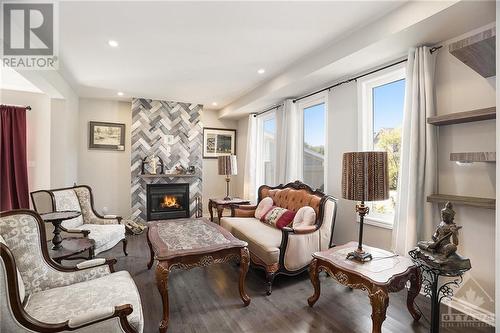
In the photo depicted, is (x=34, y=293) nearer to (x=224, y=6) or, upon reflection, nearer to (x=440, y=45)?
(x=224, y=6)

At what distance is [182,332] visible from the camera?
2.02 metres

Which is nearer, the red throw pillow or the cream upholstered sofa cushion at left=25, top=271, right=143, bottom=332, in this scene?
the cream upholstered sofa cushion at left=25, top=271, right=143, bottom=332

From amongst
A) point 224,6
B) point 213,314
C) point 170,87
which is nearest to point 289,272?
point 213,314

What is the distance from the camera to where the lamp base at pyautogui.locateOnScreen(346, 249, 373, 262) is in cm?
215

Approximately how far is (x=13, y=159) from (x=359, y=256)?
534cm

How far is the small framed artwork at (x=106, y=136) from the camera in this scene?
5465mm

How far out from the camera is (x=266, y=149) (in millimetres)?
5766

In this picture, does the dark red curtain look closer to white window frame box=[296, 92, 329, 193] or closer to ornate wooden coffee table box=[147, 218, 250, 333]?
ornate wooden coffee table box=[147, 218, 250, 333]

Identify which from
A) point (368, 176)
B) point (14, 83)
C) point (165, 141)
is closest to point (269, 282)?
point (368, 176)

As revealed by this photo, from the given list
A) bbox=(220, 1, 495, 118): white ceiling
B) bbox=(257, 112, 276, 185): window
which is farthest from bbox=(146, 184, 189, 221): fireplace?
bbox=(220, 1, 495, 118): white ceiling

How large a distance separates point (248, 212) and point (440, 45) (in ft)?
10.7

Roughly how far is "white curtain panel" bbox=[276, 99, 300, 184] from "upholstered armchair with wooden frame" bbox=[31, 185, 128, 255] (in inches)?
109

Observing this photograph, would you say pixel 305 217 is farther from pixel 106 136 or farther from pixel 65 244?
pixel 106 136

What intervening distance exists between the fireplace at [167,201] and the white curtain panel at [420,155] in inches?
178
